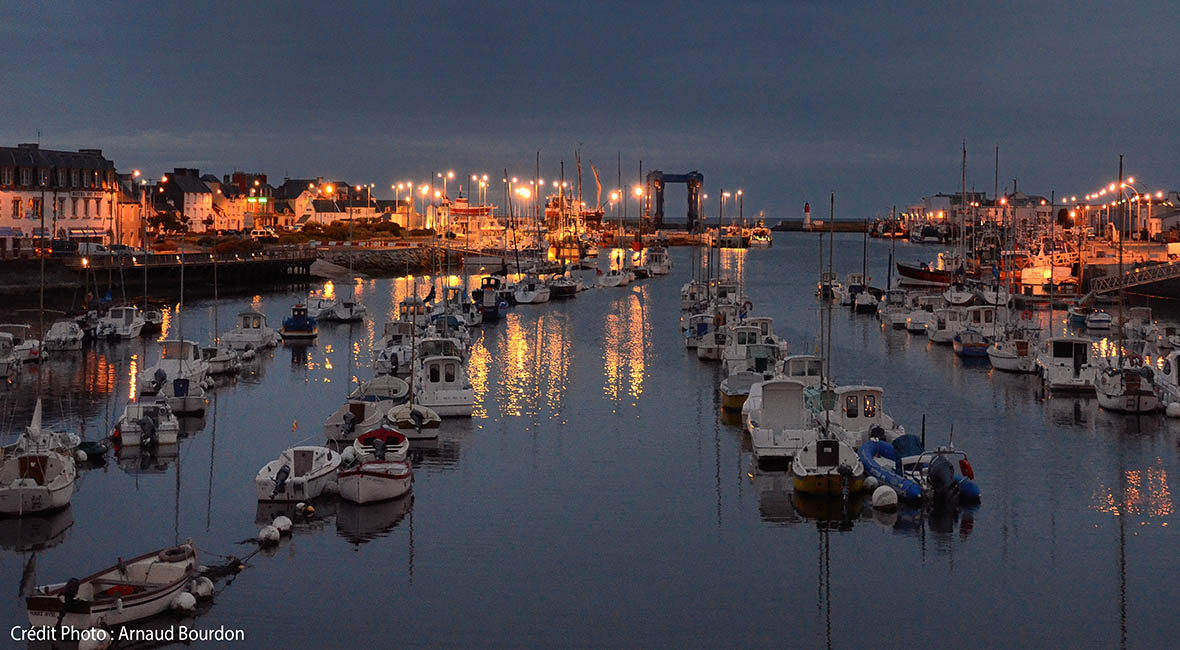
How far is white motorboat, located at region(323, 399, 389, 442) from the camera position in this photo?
32.6 meters

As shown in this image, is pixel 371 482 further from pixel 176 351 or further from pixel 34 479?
pixel 176 351

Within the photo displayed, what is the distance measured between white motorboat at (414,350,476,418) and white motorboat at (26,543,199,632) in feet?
53.6

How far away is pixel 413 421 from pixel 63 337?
1004 inches

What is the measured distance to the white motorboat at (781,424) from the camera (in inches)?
1232

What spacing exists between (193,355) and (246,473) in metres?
13.5

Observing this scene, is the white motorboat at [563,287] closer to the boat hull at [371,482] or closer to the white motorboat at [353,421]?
the white motorboat at [353,421]

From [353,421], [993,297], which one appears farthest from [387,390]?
[993,297]

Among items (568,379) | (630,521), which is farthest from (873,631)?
(568,379)

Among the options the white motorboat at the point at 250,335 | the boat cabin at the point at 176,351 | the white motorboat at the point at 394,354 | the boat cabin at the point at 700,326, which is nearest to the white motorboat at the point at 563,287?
the boat cabin at the point at 700,326

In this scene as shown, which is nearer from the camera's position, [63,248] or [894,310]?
[894,310]

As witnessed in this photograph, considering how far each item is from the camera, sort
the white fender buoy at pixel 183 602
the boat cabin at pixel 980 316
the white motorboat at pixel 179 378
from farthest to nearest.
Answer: the boat cabin at pixel 980 316 → the white motorboat at pixel 179 378 → the white fender buoy at pixel 183 602

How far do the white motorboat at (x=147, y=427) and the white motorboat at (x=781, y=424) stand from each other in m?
15.1

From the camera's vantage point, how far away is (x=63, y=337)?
52.9 meters

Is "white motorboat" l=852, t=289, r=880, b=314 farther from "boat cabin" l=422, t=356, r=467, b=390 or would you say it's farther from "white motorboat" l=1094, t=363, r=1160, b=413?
"boat cabin" l=422, t=356, r=467, b=390
